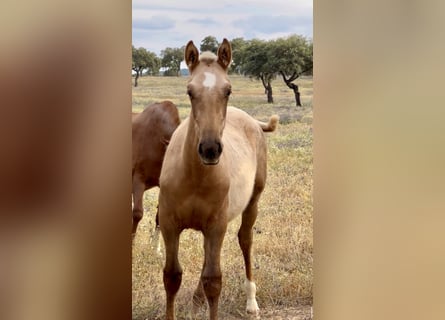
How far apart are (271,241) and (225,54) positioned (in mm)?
683

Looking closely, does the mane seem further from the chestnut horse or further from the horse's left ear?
the chestnut horse

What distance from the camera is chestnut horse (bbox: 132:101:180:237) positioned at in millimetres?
2006

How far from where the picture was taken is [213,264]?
6.46ft

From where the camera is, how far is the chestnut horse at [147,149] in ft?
→ 6.58

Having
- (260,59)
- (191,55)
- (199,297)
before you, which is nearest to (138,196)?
(199,297)

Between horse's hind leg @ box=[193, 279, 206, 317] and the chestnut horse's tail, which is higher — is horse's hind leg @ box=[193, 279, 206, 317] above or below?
below
